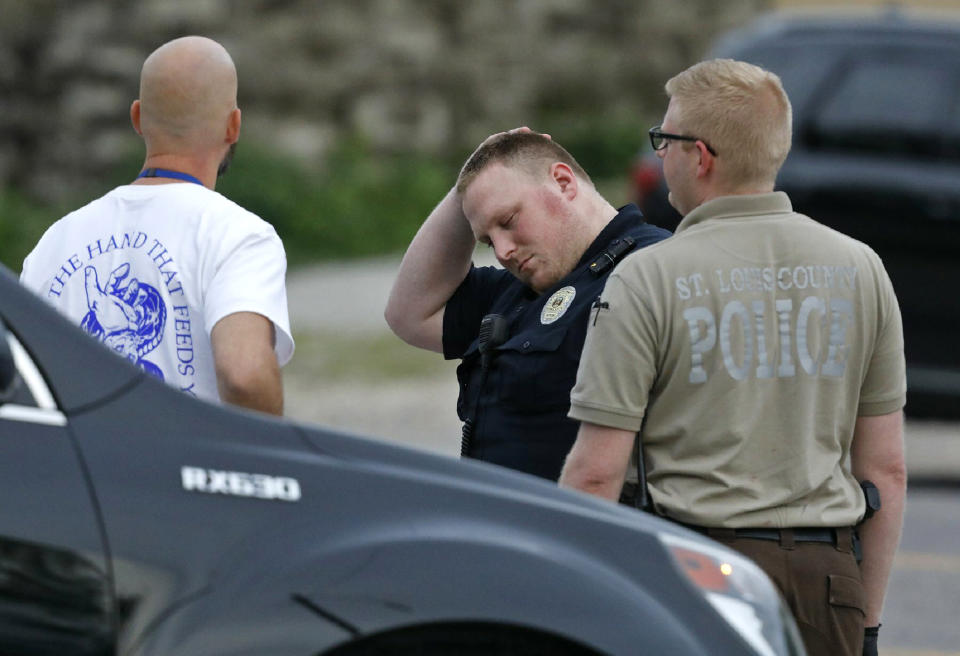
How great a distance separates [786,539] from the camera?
3.25 m

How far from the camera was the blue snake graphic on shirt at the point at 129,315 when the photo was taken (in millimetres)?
3408

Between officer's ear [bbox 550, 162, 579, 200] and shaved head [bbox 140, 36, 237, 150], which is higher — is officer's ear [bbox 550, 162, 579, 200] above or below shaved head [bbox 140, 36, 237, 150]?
below

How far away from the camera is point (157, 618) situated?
2.68 m

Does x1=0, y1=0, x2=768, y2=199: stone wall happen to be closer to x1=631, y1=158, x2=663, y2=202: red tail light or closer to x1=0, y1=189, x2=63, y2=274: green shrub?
x1=0, y1=189, x2=63, y2=274: green shrub

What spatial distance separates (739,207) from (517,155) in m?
0.62

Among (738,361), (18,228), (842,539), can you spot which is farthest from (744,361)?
(18,228)

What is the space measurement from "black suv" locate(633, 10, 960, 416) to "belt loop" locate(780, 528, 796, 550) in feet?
16.9

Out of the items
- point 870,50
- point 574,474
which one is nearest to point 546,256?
point 574,474

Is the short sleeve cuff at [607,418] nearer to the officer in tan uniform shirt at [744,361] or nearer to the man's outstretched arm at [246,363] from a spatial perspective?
the officer in tan uniform shirt at [744,361]

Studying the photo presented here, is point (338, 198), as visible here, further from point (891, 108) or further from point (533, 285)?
point (533, 285)

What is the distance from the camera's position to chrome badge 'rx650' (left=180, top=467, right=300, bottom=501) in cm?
273

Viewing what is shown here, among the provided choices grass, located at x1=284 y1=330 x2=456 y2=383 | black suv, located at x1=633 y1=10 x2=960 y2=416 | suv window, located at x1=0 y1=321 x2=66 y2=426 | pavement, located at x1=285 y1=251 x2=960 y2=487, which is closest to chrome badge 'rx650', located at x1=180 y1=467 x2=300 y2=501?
suv window, located at x1=0 y1=321 x2=66 y2=426

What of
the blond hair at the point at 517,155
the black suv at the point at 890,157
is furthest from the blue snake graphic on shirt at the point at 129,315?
the black suv at the point at 890,157

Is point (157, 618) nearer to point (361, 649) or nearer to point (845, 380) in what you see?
point (361, 649)
